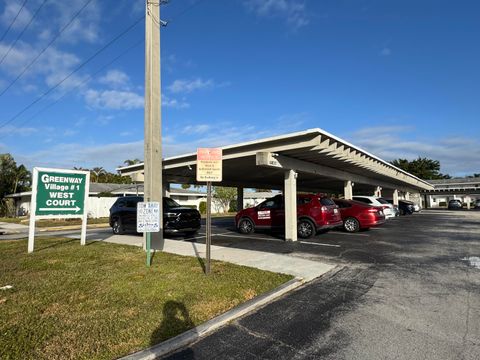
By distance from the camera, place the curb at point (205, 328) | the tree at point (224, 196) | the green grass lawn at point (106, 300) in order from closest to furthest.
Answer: the curb at point (205, 328)
the green grass lawn at point (106, 300)
the tree at point (224, 196)

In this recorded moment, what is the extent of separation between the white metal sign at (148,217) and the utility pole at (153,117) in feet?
5.81

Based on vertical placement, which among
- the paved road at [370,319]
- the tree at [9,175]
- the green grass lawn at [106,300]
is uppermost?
the tree at [9,175]

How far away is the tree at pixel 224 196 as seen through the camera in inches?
1919

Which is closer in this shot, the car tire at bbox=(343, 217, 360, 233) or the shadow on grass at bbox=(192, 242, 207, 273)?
the shadow on grass at bbox=(192, 242, 207, 273)

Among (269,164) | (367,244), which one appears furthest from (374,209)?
(269,164)

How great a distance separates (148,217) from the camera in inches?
322

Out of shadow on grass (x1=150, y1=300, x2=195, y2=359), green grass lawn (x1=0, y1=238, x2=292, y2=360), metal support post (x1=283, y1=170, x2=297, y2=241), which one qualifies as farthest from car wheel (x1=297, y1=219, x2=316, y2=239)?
shadow on grass (x1=150, y1=300, x2=195, y2=359)

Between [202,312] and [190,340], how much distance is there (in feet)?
2.52

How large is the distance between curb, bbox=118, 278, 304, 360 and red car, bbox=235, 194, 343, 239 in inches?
280

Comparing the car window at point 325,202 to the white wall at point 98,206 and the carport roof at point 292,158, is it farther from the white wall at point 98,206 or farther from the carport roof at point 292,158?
the white wall at point 98,206

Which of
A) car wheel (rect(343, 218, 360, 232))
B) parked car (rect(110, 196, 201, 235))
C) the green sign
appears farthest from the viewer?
car wheel (rect(343, 218, 360, 232))

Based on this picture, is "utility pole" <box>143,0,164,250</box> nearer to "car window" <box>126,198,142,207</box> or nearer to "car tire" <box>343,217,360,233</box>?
"car window" <box>126,198,142,207</box>

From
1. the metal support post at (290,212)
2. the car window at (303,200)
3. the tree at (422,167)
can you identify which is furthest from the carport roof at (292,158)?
the tree at (422,167)

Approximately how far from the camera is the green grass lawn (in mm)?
3943
